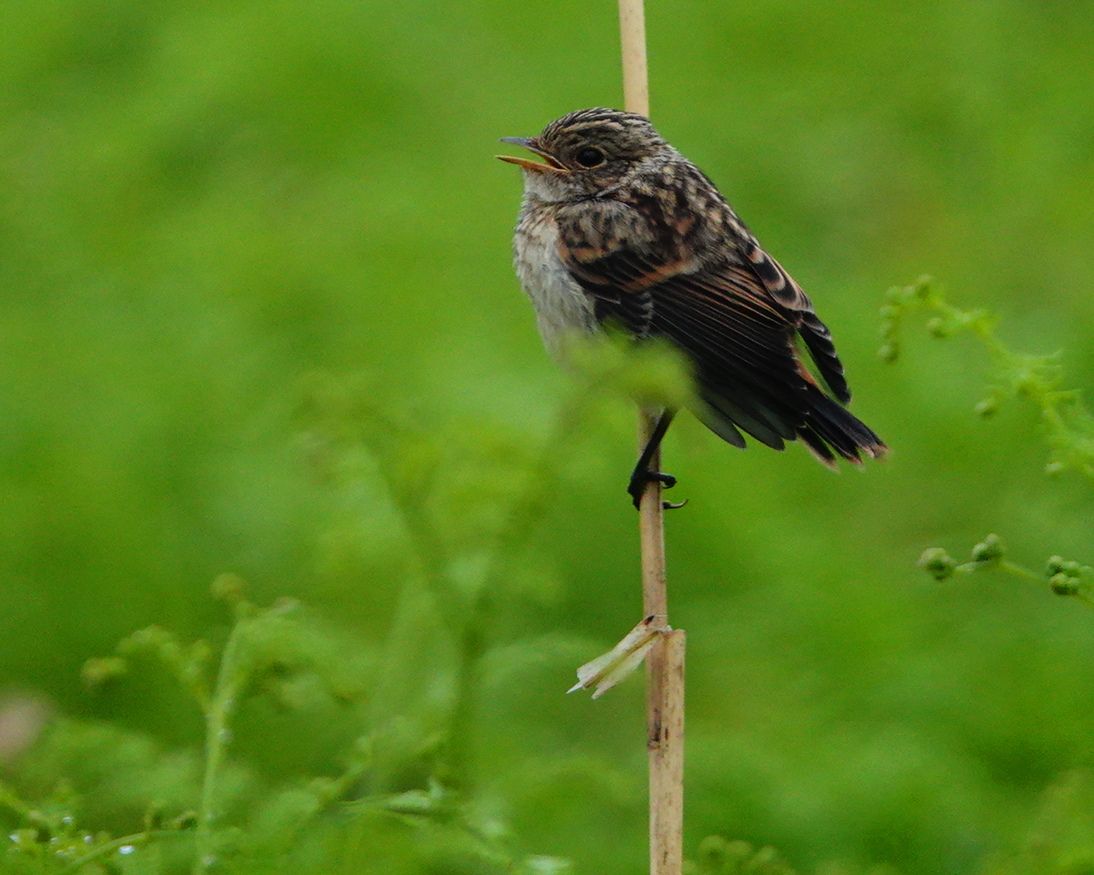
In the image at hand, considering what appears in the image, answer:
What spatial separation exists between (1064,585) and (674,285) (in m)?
2.21

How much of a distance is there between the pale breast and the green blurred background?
0.46 m

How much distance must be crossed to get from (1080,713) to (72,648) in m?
3.11

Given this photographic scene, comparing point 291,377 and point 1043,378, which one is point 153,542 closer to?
point 291,377

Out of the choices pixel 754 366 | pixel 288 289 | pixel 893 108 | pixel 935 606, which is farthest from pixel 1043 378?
pixel 893 108

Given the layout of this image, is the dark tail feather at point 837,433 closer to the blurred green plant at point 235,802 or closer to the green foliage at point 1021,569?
the green foliage at point 1021,569

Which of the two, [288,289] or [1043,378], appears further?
[288,289]

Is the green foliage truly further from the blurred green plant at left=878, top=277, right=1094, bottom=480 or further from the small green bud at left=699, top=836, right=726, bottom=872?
the small green bud at left=699, top=836, right=726, bottom=872

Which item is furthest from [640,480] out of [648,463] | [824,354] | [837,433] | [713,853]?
[713,853]

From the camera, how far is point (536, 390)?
23.2 feet

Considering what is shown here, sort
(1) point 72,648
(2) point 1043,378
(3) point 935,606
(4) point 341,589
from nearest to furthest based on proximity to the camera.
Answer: (2) point 1043,378
(4) point 341,589
(1) point 72,648
(3) point 935,606

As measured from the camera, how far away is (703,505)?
22.6 feet

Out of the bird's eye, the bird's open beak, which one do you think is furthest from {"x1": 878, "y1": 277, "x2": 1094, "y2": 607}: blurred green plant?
the bird's eye

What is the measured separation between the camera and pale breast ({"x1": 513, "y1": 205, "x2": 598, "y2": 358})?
542 centimetres

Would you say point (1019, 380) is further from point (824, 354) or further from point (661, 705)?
point (824, 354)
